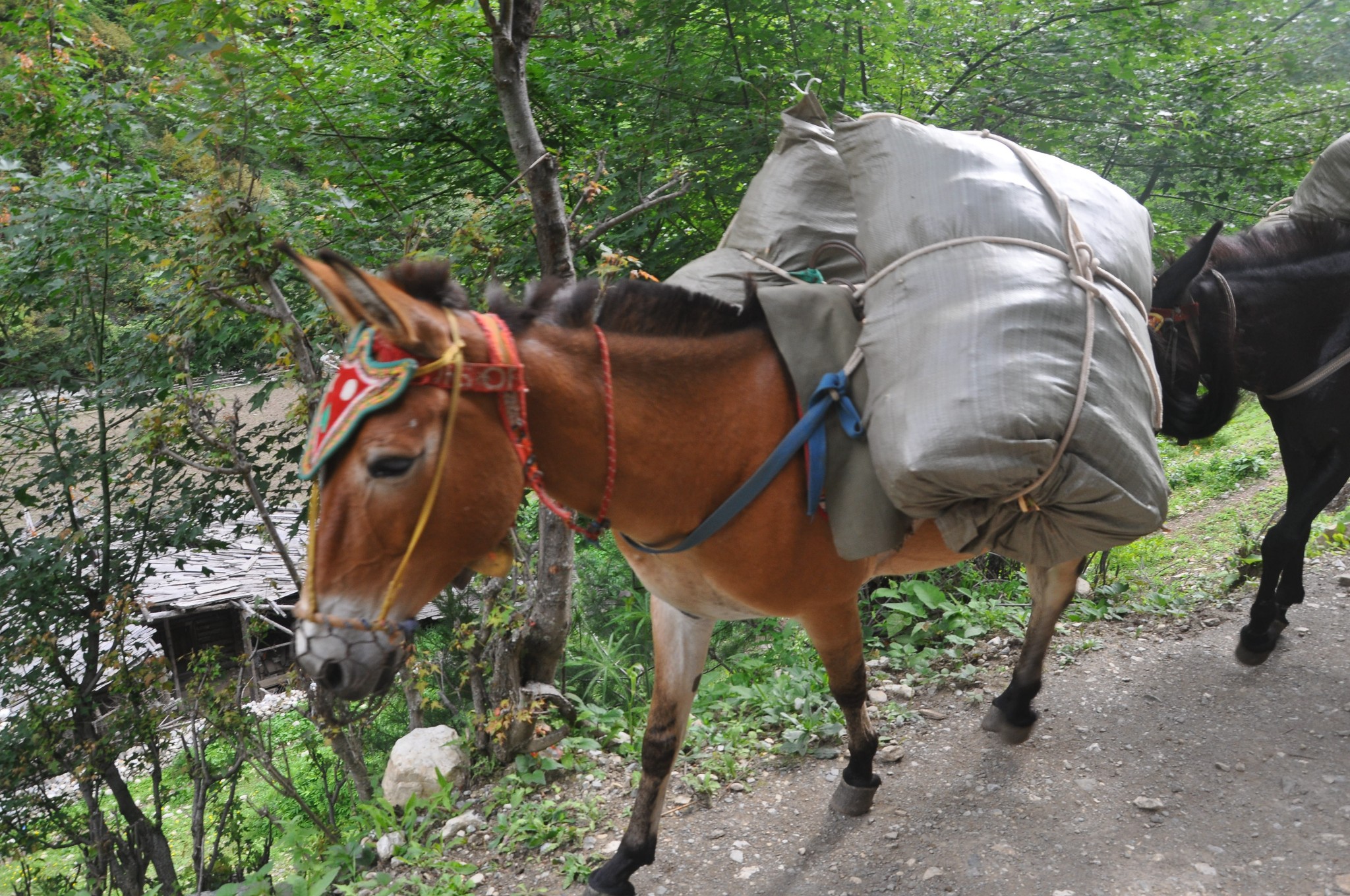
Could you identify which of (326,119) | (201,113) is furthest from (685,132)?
(201,113)

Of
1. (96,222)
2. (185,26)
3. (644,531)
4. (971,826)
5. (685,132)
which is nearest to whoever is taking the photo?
(644,531)

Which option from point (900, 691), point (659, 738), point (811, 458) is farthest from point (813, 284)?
point (900, 691)

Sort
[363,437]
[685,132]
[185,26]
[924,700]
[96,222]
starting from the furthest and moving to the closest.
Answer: [685,132], [96,222], [924,700], [185,26], [363,437]

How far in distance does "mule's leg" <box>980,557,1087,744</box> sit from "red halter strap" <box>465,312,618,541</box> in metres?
2.36

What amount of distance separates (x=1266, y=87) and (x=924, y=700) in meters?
4.76

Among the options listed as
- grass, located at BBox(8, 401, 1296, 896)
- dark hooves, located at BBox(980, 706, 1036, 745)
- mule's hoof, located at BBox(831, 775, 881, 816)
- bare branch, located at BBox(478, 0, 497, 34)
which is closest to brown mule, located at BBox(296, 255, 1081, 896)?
mule's hoof, located at BBox(831, 775, 881, 816)

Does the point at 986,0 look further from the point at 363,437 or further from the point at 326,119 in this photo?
the point at 363,437

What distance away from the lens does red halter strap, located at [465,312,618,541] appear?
1.83m

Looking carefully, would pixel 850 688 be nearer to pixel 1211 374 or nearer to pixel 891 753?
pixel 891 753

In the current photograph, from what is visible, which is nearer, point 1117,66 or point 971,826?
point 971,826

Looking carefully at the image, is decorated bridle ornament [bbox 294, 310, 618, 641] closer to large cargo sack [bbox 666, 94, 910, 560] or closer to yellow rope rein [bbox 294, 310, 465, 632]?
yellow rope rein [bbox 294, 310, 465, 632]

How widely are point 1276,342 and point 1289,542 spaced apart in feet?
3.04

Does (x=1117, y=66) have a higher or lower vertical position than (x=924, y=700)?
higher

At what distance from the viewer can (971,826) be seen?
10.5 ft
